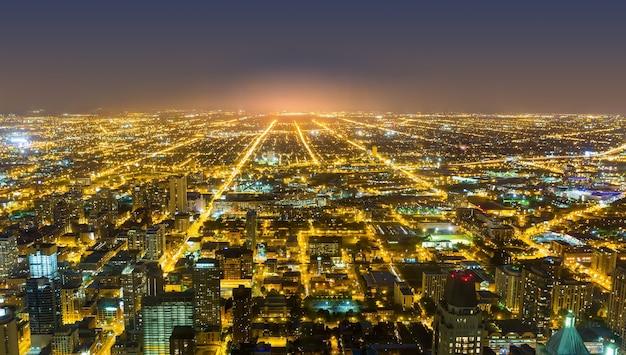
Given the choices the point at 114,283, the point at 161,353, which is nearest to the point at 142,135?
the point at 114,283

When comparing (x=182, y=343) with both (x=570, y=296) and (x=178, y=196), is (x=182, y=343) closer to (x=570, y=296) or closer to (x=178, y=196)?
(x=570, y=296)

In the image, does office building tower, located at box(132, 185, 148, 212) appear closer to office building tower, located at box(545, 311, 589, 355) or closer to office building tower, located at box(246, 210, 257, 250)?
office building tower, located at box(246, 210, 257, 250)

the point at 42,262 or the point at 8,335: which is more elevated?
the point at 42,262

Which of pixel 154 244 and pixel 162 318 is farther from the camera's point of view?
pixel 154 244

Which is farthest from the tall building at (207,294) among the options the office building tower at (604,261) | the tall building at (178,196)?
the office building tower at (604,261)

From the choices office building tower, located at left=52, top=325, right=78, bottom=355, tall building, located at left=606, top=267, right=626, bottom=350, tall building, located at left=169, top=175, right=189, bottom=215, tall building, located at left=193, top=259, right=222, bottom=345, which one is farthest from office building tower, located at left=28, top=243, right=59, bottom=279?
tall building, located at left=606, top=267, right=626, bottom=350

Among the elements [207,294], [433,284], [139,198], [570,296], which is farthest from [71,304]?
[570,296]

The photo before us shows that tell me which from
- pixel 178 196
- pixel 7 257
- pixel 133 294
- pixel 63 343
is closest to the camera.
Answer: pixel 63 343

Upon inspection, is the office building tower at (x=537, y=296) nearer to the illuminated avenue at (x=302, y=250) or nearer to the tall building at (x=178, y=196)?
the illuminated avenue at (x=302, y=250)
